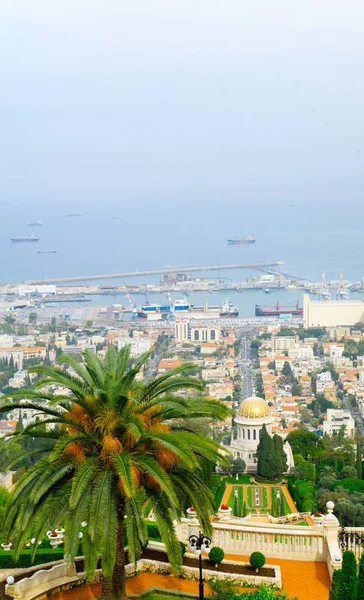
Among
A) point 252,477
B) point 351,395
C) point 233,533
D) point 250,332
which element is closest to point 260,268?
point 250,332

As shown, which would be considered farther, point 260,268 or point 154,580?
point 260,268

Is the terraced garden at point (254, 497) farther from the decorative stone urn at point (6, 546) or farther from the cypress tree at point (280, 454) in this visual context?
the decorative stone urn at point (6, 546)

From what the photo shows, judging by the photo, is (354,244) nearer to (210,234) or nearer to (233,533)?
(210,234)

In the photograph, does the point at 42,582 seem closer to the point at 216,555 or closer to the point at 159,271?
the point at 216,555

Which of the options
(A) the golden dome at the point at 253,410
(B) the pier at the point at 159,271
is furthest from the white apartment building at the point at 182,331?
(B) the pier at the point at 159,271

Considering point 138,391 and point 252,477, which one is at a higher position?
point 138,391

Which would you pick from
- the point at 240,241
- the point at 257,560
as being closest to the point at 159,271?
the point at 240,241
